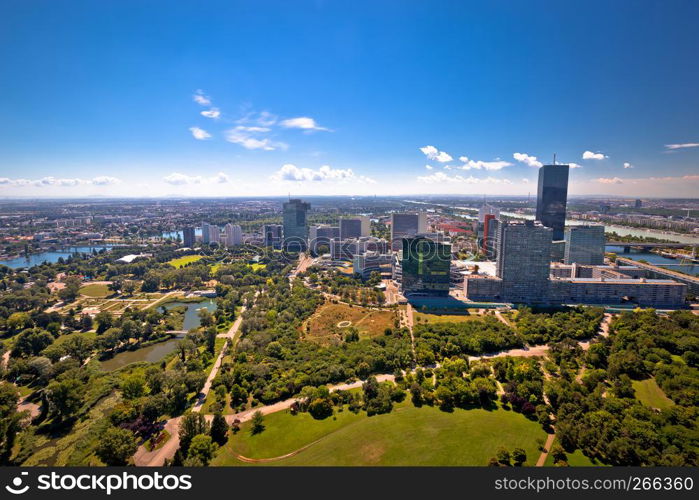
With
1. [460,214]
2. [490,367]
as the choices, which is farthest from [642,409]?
[460,214]

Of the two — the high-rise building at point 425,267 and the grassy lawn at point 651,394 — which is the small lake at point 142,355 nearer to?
the high-rise building at point 425,267

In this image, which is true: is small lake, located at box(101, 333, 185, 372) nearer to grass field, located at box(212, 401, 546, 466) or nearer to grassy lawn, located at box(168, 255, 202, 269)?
grass field, located at box(212, 401, 546, 466)

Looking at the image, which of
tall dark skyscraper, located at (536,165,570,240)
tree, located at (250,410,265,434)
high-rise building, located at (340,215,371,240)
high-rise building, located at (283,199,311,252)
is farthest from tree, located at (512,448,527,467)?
high-rise building, located at (283,199,311,252)

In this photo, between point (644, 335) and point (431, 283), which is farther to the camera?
point (431, 283)

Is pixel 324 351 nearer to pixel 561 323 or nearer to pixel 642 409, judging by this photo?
pixel 642 409

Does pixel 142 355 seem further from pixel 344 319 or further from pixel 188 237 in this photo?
pixel 188 237
